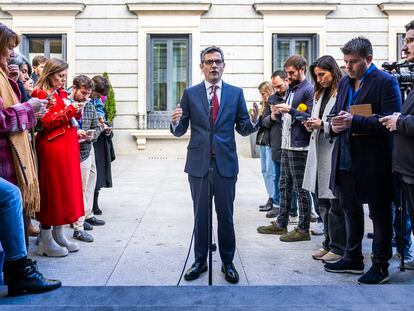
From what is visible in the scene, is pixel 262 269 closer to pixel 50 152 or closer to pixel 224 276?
pixel 224 276

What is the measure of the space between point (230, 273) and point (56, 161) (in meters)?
1.97

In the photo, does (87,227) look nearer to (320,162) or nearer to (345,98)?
(320,162)

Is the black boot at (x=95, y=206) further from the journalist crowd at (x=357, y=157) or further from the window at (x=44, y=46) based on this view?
the window at (x=44, y=46)

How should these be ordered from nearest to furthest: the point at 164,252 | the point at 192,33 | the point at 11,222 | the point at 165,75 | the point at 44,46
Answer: the point at 11,222 → the point at 164,252 → the point at 192,33 → the point at 44,46 → the point at 165,75

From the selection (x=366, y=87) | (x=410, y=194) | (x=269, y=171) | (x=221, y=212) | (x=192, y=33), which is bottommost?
(x=221, y=212)

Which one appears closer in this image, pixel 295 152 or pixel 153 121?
pixel 295 152

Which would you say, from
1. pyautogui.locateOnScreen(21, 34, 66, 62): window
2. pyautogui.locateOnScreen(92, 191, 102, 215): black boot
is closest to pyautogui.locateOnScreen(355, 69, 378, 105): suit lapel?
pyautogui.locateOnScreen(92, 191, 102, 215): black boot

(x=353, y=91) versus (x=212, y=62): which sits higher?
(x=212, y=62)

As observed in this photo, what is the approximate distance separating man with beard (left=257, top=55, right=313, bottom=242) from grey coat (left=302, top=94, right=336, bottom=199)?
1.27 ft

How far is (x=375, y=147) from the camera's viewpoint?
429cm

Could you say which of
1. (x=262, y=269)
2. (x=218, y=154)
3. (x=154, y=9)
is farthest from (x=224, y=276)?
(x=154, y=9)

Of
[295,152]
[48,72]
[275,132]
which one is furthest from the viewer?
[275,132]

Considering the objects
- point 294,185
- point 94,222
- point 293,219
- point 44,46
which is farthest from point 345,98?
point 44,46

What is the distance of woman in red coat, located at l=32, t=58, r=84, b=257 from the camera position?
4992 millimetres
